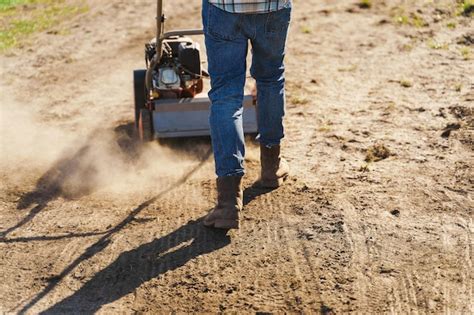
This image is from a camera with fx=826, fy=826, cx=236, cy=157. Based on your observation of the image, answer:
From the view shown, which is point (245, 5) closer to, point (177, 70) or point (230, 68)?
point (230, 68)

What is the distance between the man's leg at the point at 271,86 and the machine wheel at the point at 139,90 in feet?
4.42

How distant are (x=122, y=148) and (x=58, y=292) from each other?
6.90 ft

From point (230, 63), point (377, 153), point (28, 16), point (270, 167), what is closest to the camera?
point (230, 63)

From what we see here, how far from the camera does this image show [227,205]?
14.3ft

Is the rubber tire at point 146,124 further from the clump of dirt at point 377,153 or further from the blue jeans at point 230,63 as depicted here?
the clump of dirt at point 377,153

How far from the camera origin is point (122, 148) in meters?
5.92

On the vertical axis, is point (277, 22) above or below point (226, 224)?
above

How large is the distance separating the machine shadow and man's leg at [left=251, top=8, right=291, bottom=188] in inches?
25.5

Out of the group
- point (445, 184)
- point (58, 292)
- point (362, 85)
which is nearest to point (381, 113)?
point (362, 85)

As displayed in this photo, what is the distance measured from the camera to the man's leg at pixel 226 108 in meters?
4.36

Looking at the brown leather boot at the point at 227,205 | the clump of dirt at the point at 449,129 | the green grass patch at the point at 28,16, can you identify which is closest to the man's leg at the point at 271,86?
the brown leather boot at the point at 227,205

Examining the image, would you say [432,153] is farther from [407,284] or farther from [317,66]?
[317,66]

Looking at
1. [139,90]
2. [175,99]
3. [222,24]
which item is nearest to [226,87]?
[222,24]

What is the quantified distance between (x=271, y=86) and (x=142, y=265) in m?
1.35
